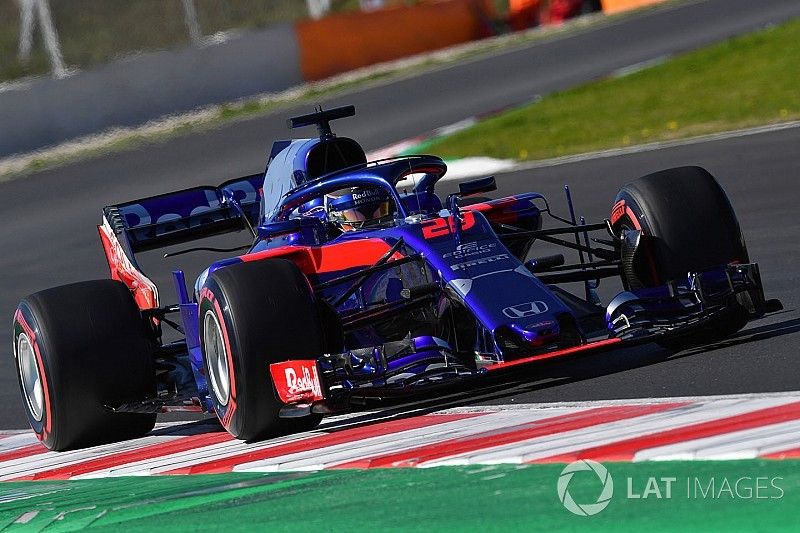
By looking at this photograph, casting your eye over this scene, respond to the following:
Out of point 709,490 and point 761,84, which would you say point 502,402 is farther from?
point 761,84

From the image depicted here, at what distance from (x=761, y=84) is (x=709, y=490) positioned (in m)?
15.4

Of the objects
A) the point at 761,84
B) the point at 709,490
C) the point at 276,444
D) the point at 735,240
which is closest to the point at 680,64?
the point at 761,84

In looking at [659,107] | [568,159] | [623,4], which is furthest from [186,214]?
[623,4]

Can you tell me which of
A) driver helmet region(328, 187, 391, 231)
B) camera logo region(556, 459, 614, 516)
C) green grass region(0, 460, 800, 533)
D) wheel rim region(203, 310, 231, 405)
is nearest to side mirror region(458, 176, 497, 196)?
driver helmet region(328, 187, 391, 231)

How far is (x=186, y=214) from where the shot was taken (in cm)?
925

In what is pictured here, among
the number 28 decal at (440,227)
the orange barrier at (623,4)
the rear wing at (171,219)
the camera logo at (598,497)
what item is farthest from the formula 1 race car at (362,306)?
the orange barrier at (623,4)

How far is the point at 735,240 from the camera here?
725cm

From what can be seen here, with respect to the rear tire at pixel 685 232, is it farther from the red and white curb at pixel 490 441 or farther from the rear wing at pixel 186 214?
the rear wing at pixel 186 214

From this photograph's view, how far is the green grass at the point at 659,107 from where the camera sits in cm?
1708

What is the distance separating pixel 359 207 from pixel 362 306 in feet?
1.98

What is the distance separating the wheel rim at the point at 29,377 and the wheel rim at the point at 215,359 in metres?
1.21

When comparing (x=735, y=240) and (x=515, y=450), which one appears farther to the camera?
(x=735, y=240)

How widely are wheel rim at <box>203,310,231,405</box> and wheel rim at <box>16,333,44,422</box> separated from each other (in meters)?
1.21

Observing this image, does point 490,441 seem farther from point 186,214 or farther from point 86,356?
point 186,214
